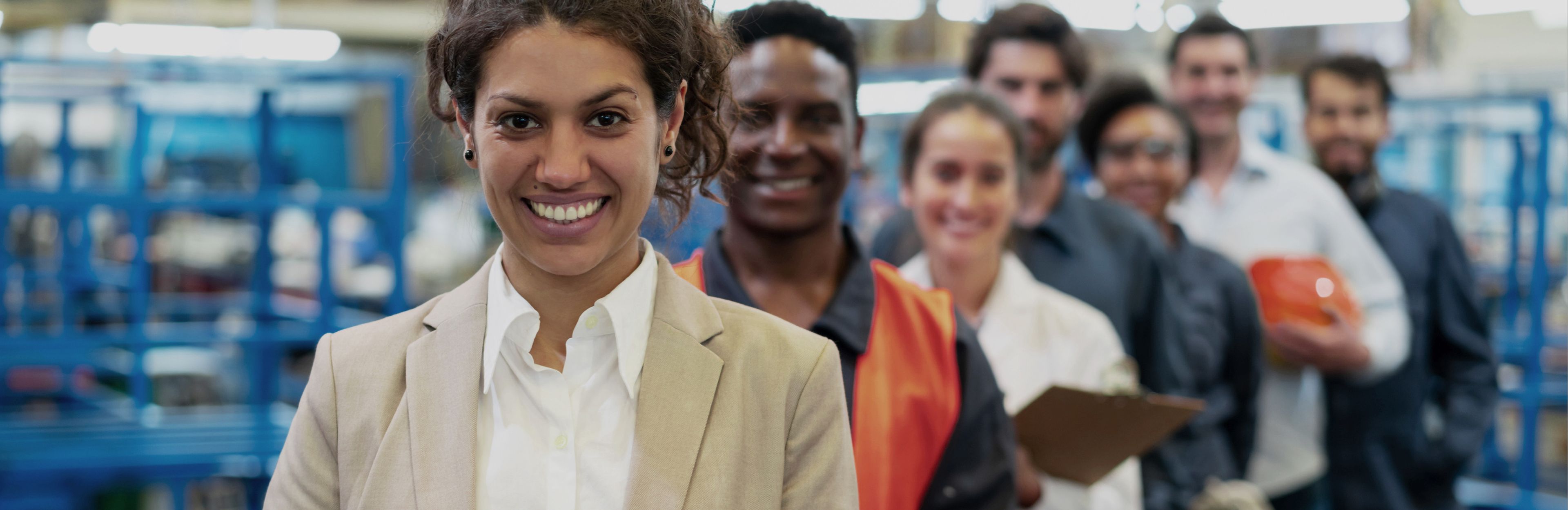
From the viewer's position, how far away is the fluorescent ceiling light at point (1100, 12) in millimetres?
7824

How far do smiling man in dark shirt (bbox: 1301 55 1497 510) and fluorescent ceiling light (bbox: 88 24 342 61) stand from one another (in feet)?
21.5

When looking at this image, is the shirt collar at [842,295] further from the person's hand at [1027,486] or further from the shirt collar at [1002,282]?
the shirt collar at [1002,282]

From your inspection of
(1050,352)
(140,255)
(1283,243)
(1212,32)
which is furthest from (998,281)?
(140,255)

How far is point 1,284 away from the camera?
17.5 feet

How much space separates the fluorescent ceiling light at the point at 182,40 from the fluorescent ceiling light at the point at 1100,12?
5.31 metres

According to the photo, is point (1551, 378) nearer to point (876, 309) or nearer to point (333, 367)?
point (876, 309)

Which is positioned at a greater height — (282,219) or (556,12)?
(556,12)

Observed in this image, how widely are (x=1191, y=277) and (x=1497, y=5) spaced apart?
24.4 ft

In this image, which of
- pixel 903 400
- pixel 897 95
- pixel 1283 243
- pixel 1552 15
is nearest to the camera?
pixel 903 400

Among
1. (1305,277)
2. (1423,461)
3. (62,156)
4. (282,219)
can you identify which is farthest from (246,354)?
(282,219)

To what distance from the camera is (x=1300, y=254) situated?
10.8 feet

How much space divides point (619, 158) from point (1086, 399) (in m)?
0.95

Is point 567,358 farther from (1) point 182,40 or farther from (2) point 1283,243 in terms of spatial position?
(1) point 182,40

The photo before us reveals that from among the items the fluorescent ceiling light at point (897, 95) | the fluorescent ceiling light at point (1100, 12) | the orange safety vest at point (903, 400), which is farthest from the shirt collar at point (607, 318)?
the fluorescent ceiling light at point (1100, 12)
